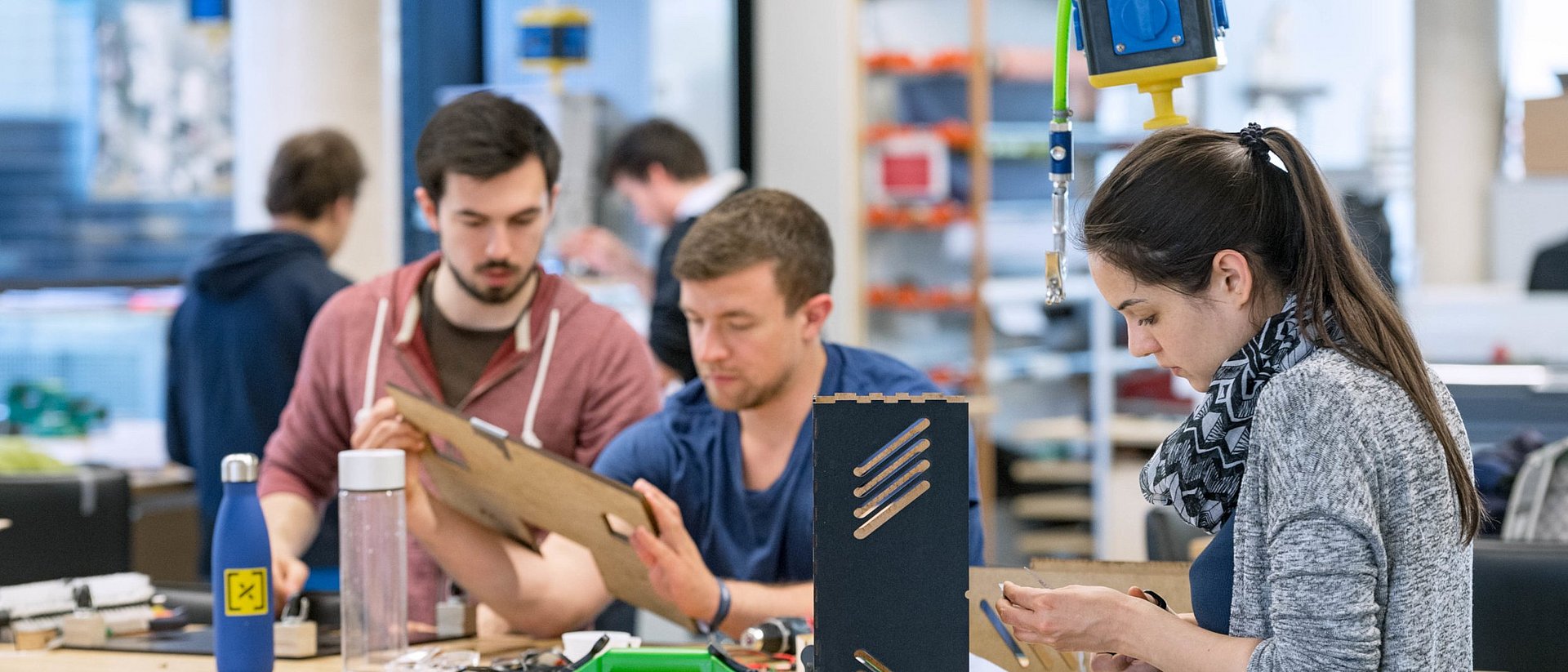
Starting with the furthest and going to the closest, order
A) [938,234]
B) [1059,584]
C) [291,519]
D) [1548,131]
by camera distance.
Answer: [938,234]
[291,519]
[1548,131]
[1059,584]

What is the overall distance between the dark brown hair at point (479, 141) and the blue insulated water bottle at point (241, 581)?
74 centimetres

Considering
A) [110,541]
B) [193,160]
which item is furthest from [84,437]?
[110,541]

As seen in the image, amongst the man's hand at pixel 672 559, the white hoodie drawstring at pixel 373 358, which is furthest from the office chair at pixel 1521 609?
the white hoodie drawstring at pixel 373 358

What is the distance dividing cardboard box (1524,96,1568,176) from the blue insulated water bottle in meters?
1.61

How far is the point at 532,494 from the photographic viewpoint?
1968 mm

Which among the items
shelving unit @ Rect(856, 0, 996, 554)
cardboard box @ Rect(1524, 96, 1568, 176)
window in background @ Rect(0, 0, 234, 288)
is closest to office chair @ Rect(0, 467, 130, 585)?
cardboard box @ Rect(1524, 96, 1568, 176)

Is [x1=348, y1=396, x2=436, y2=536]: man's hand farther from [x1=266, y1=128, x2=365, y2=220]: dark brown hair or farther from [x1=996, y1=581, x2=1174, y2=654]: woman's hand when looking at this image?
[x1=266, y1=128, x2=365, y2=220]: dark brown hair

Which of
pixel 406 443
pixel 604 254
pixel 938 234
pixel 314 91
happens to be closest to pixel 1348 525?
pixel 406 443

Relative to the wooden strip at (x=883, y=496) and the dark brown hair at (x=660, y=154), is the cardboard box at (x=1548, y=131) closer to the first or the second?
the wooden strip at (x=883, y=496)

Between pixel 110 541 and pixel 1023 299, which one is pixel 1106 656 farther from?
pixel 1023 299

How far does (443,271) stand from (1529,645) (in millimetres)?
1692

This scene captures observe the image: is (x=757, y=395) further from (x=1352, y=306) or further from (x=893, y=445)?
(x=1352, y=306)

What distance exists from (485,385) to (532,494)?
533 millimetres

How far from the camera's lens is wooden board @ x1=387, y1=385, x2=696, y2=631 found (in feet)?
6.06
